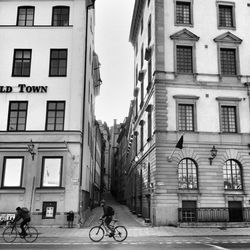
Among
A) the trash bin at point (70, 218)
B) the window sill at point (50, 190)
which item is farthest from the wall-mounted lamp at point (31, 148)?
the trash bin at point (70, 218)

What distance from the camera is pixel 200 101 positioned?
30656 millimetres

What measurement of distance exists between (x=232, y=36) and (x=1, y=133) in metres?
21.6

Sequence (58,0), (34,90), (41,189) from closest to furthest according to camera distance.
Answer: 1. (41,189)
2. (34,90)
3. (58,0)

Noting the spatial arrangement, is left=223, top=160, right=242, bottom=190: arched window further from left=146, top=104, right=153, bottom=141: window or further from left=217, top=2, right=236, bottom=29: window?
left=217, top=2, right=236, bottom=29: window

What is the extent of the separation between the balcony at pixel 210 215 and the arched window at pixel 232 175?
1.95m

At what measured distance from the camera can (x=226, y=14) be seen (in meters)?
33.5

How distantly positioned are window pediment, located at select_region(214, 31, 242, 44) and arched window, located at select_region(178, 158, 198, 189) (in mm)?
11286

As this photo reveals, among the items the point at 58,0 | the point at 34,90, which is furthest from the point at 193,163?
the point at 58,0

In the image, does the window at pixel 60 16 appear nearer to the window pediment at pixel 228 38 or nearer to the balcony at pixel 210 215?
the window pediment at pixel 228 38

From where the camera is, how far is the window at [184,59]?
31686 millimetres

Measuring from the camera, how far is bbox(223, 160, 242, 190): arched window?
29.7 m

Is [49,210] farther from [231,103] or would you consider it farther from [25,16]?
[231,103]

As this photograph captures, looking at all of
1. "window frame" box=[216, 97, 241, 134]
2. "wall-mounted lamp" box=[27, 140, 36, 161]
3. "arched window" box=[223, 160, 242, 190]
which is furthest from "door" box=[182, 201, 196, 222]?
"wall-mounted lamp" box=[27, 140, 36, 161]

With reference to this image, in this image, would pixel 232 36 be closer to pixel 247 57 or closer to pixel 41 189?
pixel 247 57
